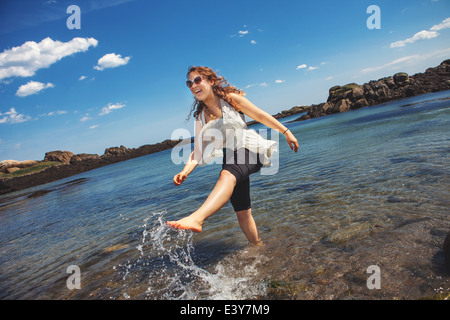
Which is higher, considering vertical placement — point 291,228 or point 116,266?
point 291,228

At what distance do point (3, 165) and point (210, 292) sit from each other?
3185 inches

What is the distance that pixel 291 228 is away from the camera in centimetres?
454

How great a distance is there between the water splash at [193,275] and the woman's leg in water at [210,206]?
1119mm

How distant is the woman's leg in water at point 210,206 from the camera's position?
2.48 metres

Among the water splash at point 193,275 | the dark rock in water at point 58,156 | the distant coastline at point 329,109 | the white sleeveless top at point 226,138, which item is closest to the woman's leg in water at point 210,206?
the white sleeveless top at point 226,138

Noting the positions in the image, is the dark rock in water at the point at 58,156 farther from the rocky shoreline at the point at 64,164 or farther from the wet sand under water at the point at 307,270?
the wet sand under water at the point at 307,270

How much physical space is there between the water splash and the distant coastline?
46.6 metres

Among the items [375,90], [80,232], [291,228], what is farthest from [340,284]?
[375,90]

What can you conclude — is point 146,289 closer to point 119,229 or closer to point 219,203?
point 219,203

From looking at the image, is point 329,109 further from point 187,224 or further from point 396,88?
point 187,224

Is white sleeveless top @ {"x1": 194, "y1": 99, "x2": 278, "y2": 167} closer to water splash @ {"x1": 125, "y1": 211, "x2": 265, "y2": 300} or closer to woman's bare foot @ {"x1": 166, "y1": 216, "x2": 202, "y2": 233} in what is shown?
woman's bare foot @ {"x1": 166, "y1": 216, "x2": 202, "y2": 233}

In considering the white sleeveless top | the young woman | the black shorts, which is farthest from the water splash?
the white sleeveless top

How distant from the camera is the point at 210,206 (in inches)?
105

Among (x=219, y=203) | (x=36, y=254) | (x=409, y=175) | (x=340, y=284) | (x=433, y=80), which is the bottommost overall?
(x=36, y=254)
